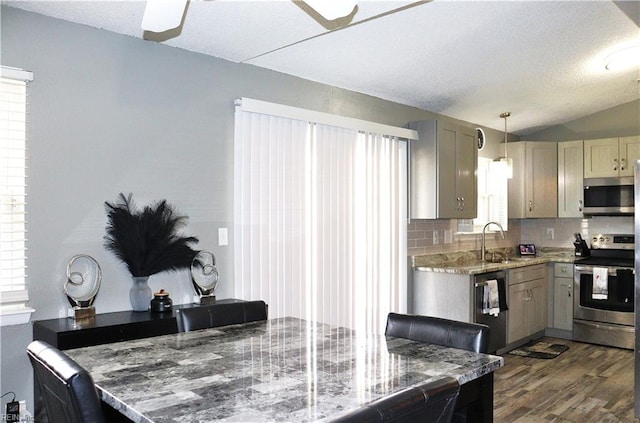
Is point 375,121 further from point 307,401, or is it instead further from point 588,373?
point 307,401

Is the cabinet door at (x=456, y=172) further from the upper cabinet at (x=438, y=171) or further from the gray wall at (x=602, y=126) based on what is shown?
the gray wall at (x=602, y=126)

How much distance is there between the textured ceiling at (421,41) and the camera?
2854 mm

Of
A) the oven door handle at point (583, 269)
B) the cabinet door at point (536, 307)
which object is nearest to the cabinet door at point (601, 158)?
the oven door handle at point (583, 269)

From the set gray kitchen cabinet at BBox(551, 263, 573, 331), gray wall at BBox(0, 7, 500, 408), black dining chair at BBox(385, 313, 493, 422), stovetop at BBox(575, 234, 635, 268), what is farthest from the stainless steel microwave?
black dining chair at BBox(385, 313, 493, 422)

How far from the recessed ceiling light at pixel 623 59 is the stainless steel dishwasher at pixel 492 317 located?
80.0 inches

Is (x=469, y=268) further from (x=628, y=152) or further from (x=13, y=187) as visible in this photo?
(x=13, y=187)

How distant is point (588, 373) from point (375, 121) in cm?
281

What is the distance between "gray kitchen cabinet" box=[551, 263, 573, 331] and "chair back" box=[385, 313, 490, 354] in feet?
14.1

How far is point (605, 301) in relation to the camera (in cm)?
546

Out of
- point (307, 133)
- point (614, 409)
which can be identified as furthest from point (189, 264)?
point (614, 409)

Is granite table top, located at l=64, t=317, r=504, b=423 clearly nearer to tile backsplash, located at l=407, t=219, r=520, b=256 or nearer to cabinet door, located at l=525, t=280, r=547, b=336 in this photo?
tile backsplash, located at l=407, t=219, r=520, b=256

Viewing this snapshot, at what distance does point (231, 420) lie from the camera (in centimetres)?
118

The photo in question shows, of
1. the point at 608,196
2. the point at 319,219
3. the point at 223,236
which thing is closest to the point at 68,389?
the point at 223,236

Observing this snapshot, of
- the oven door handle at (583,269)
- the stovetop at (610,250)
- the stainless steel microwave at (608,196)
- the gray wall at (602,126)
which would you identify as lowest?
the oven door handle at (583,269)
